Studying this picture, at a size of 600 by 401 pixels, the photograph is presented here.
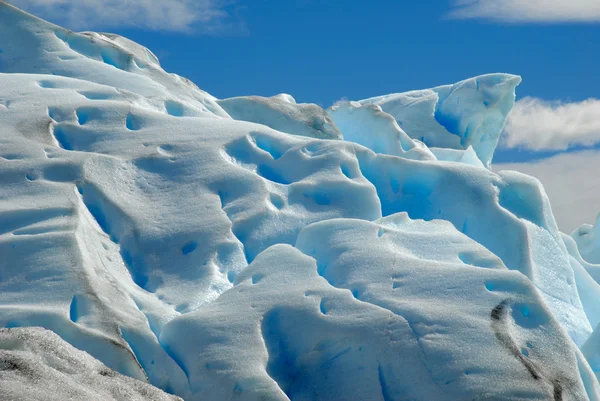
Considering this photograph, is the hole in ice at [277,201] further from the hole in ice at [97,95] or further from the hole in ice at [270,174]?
the hole in ice at [97,95]

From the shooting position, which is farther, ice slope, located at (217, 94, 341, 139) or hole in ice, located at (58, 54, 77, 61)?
ice slope, located at (217, 94, 341, 139)

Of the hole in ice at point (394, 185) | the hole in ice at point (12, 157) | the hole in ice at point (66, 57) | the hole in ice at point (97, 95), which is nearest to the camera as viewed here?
the hole in ice at point (12, 157)

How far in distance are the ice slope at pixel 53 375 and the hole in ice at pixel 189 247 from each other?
2.70 metres

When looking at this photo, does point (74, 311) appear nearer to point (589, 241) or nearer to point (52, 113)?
point (52, 113)

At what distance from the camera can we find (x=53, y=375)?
17.1ft

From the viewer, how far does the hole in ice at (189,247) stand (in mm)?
8469

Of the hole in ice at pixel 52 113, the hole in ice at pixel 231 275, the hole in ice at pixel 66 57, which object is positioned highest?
the hole in ice at pixel 52 113

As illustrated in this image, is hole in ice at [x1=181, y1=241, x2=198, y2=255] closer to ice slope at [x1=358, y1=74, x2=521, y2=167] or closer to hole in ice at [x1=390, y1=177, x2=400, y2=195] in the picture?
hole in ice at [x1=390, y1=177, x2=400, y2=195]

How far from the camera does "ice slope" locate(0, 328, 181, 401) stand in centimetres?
495

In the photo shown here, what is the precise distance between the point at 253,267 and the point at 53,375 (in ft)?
10.3

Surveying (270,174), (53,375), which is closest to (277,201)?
(270,174)

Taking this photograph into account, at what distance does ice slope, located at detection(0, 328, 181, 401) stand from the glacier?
1cm

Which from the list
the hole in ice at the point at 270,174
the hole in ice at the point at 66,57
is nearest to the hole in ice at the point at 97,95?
the hole in ice at the point at 66,57

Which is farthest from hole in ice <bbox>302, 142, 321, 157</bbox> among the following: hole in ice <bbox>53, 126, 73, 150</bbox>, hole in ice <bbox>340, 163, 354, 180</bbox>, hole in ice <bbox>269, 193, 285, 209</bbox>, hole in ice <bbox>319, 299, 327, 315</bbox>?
hole in ice <bbox>319, 299, 327, 315</bbox>
